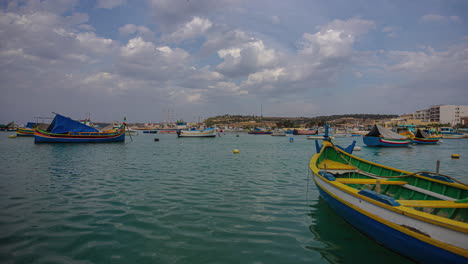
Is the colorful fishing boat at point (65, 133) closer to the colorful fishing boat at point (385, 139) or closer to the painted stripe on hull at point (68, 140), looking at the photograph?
the painted stripe on hull at point (68, 140)

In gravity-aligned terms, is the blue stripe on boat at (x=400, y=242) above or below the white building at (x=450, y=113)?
below

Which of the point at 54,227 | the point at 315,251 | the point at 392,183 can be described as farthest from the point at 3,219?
the point at 392,183

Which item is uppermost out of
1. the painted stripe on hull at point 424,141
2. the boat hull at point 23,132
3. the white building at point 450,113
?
the white building at point 450,113

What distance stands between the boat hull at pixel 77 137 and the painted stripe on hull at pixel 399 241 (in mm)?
49239

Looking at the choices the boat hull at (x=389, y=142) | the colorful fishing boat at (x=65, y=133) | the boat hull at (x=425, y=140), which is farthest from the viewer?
the boat hull at (x=425, y=140)

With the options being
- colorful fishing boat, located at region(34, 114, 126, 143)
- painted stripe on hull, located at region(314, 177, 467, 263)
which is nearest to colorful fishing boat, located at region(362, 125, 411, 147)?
painted stripe on hull, located at region(314, 177, 467, 263)

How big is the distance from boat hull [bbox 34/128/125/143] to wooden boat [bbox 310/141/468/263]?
4751 centimetres

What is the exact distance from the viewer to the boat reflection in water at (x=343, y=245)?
574cm

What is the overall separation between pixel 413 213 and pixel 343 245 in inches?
94.0

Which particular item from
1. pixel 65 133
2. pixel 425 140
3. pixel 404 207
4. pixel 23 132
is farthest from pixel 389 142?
pixel 23 132

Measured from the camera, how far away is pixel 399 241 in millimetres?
5043

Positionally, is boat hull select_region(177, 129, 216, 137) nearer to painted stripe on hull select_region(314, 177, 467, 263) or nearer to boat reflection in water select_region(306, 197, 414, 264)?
boat reflection in water select_region(306, 197, 414, 264)

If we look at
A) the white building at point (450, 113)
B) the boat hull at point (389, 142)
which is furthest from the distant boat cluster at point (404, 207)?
the white building at point (450, 113)

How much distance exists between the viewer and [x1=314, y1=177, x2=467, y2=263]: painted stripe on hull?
13.9 feet
